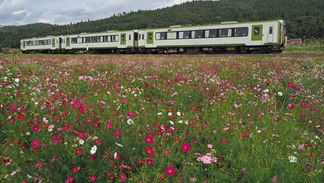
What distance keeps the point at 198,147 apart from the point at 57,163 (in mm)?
1840

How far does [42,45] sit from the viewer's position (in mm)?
40188

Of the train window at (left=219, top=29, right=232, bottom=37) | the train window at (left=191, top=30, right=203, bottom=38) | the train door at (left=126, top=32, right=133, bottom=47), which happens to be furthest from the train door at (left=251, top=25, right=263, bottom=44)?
the train door at (left=126, top=32, right=133, bottom=47)

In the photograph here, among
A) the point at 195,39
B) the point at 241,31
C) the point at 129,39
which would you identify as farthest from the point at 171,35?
the point at 241,31

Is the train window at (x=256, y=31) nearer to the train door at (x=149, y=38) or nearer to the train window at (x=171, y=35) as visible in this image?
the train window at (x=171, y=35)

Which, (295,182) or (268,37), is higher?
(268,37)

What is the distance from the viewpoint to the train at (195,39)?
1819cm

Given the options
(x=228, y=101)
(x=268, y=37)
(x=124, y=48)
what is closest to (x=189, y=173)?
(x=228, y=101)

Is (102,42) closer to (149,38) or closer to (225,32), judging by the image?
(149,38)

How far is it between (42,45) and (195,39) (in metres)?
32.9

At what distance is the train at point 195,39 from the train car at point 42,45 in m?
4.52

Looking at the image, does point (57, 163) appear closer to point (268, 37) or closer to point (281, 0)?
point (268, 37)

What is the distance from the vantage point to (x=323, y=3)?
124 meters

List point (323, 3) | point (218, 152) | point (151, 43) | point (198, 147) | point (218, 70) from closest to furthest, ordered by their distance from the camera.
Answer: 1. point (218, 152)
2. point (198, 147)
3. point (218, 70)
4. point (151, 43)
5. point (323, 3)

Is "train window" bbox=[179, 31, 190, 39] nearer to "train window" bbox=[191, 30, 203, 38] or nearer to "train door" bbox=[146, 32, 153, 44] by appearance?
"train window" bbox=[191, 30, 203, 38]
